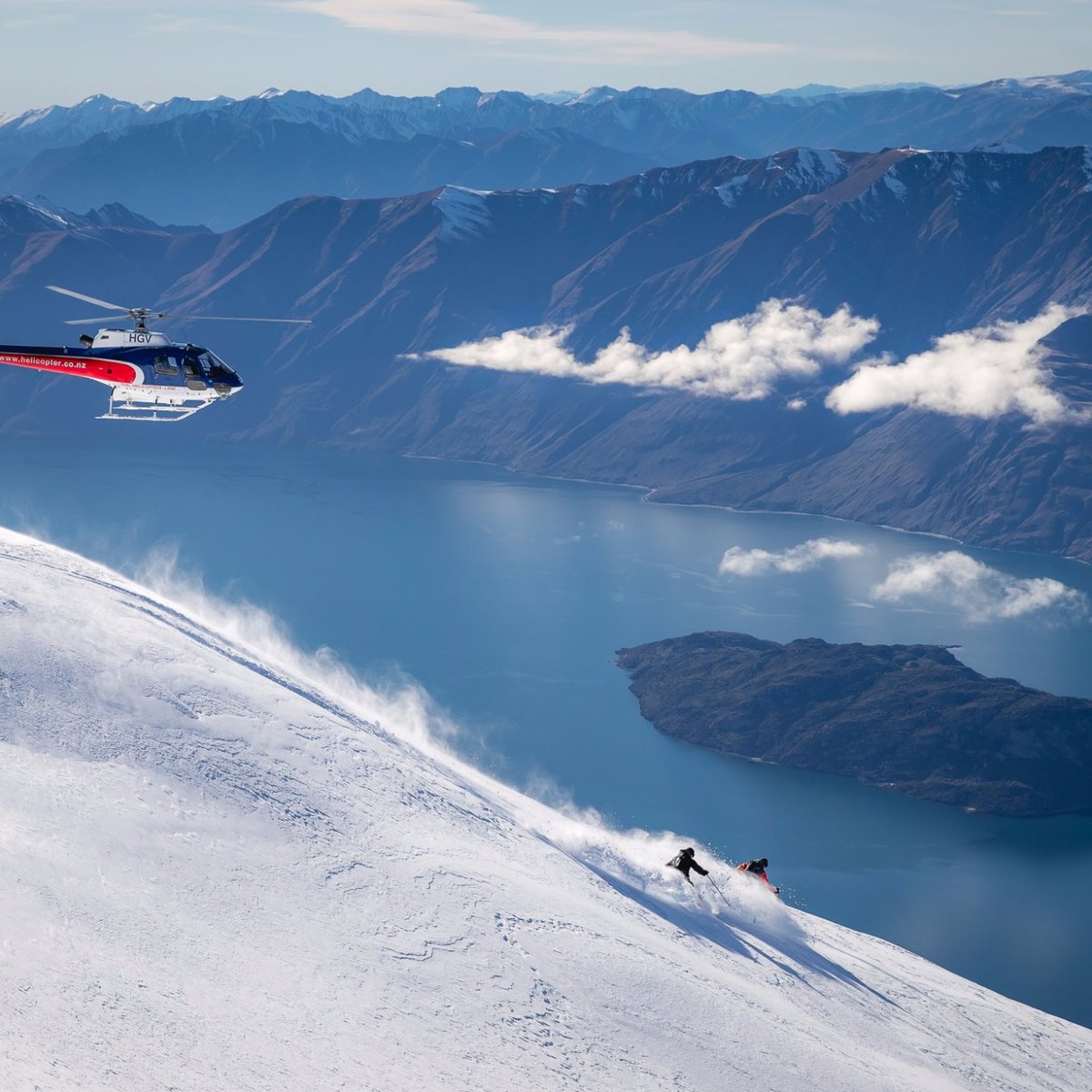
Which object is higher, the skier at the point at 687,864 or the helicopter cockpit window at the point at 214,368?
the helicopter cockpit window at the point at 214,368

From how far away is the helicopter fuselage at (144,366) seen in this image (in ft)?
289

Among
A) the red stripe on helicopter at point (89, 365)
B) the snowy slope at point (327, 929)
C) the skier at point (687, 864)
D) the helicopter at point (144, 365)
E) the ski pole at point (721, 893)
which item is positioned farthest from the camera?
the red stripe on helicopter at point (89, 365)

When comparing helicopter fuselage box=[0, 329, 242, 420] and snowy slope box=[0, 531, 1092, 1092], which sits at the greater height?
helicopter fuselage box=[0, 329, 242, 420]

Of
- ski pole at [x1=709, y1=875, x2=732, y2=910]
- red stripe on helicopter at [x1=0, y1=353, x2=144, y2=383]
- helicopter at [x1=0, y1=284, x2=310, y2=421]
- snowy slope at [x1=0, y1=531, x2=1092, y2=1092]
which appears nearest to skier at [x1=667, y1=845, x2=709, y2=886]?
snowy slope at [x1=0, y1=531, x2=1092, y2=1092]

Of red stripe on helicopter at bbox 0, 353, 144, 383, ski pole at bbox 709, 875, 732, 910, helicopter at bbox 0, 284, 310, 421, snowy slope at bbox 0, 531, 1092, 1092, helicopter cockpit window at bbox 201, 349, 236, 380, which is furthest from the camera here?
helicopter cockpit window at bbox 201, 349, 236, 380

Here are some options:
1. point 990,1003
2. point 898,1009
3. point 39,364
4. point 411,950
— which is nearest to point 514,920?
point 411,950

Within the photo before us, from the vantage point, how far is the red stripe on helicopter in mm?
88250

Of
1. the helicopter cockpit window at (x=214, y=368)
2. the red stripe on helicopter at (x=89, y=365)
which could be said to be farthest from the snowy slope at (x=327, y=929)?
the helicopter cockpit window at (x=214, y=368)

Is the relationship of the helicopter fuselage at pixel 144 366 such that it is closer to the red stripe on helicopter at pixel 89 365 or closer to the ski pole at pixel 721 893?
the red stripe on helicopter at pixel 89 365

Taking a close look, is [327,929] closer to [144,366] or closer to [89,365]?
[144,366]

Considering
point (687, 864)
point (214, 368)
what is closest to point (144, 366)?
point (214, 368)

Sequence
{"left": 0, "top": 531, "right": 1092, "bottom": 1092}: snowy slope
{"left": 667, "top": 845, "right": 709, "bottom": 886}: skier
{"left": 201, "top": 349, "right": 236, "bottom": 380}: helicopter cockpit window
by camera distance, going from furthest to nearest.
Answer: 1. {"left": 201, "top": 349, "right": 236, "bottom": 380}: helicopter cockpit window
2. {"left": 667, "top": 845, "right": 709, "bottom": 886}: skier
3. {"left": 0, "top": 531, "right": 1092, "bottom": 1092}: snowy slope

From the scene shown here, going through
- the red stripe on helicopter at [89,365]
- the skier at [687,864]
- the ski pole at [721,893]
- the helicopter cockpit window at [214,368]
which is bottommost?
the ski pole at [721,893]

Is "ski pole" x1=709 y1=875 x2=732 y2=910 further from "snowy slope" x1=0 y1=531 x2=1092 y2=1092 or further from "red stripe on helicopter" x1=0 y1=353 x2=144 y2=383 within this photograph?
"red stripe on helicopter" x1=0 y1=353 x2=144 y2=383
